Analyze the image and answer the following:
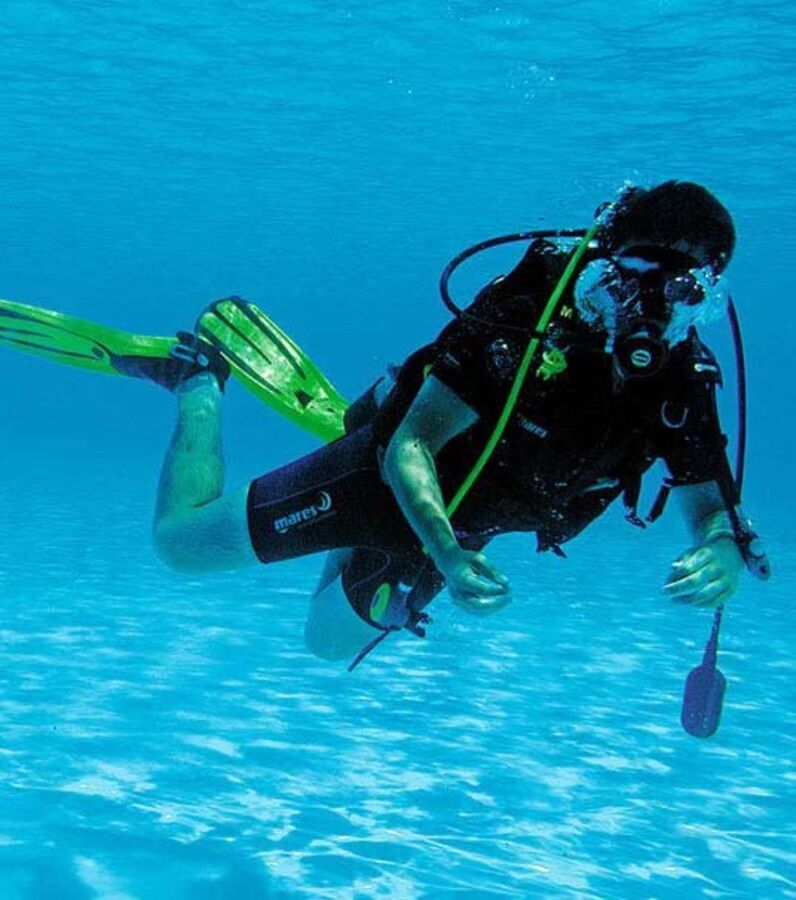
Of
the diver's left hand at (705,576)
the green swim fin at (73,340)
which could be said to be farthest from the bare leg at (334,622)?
the diver's left hand at (705,576)

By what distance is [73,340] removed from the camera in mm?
7395

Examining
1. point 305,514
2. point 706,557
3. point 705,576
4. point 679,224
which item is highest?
point 679,224

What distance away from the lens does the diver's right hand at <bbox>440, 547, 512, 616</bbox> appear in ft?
10.1

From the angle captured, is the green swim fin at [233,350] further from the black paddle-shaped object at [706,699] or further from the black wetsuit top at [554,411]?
the black paddle-shaped object at [706,699]

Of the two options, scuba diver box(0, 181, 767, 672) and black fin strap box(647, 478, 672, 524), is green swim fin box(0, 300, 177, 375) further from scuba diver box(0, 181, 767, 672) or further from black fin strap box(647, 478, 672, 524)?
black fin strap box(647, 478, 672, 524)

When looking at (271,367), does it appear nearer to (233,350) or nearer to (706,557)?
(233,350)

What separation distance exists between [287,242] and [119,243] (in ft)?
32.6

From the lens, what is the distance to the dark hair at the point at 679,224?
3625mm

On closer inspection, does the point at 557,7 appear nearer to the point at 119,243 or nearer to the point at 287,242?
the point at 287,242

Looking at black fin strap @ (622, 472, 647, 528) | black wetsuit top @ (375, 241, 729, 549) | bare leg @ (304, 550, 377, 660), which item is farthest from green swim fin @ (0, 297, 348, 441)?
black fin strap @ (622, 472, 647, 528)

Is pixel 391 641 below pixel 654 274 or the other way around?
the other way around

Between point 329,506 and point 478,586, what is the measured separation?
1.66 metres

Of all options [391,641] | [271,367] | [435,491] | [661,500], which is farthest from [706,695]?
[391,641]

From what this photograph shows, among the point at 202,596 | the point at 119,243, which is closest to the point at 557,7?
the point at 202,596
